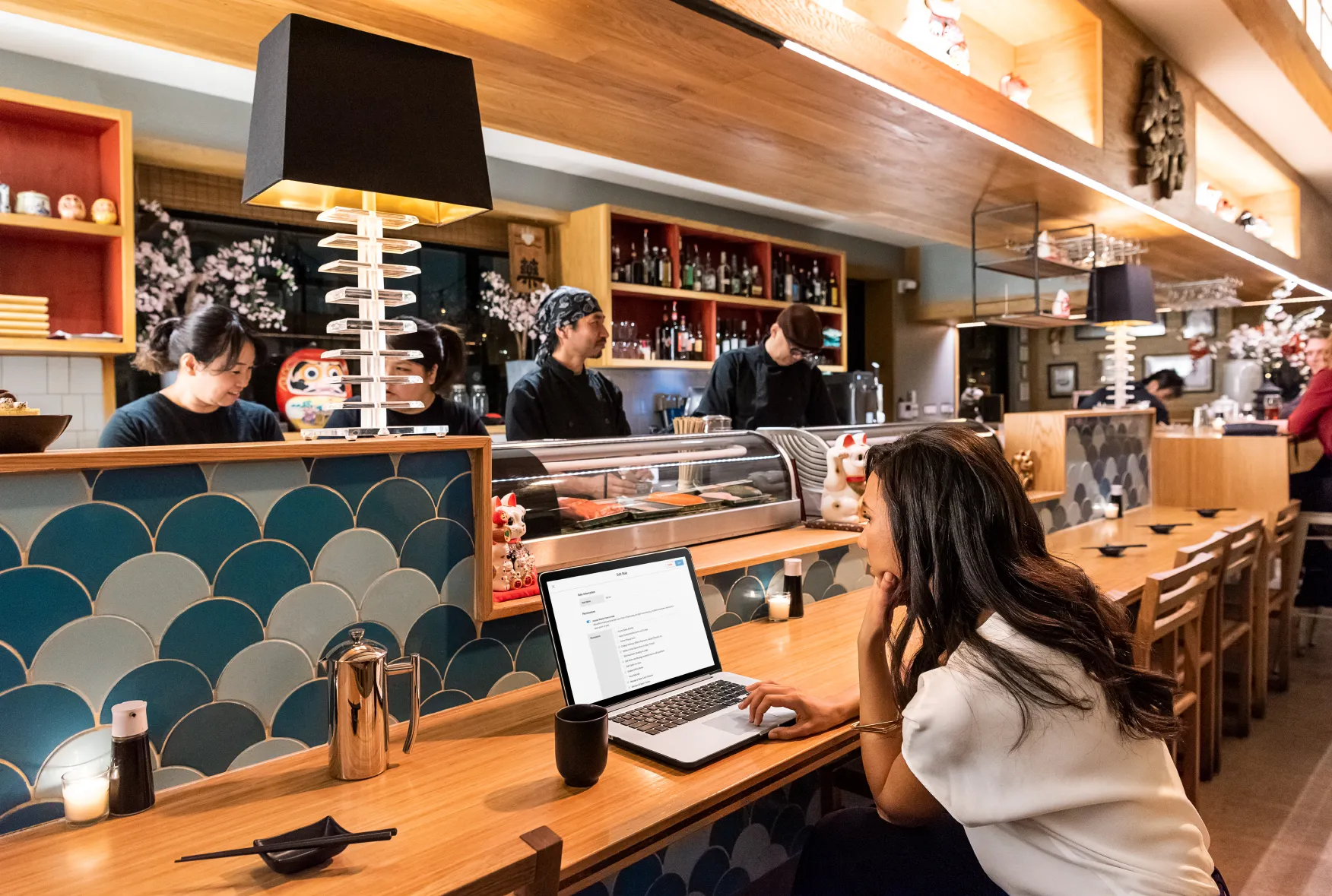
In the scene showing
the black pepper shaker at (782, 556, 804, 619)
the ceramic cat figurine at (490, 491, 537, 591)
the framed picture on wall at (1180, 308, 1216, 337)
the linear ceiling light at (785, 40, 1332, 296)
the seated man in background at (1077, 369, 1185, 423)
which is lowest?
the black pepper shaker at (782, 556, 804, 619)

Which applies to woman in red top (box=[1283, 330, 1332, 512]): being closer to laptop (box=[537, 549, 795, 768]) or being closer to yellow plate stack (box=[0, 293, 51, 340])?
laptop (box=[537, 549, 795, 768])

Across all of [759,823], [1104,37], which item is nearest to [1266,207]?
[1104,37]

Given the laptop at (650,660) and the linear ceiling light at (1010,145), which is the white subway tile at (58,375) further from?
the linear ceiling light at (1010,145)

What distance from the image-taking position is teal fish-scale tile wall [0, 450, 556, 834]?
1.14 metres

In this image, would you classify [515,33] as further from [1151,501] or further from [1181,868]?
[1151,501]

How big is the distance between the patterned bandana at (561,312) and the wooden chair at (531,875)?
255 centimetres

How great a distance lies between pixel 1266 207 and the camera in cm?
621

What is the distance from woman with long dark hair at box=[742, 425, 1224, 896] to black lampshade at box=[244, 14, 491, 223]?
34.2 inches

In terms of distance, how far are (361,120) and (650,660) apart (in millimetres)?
1053

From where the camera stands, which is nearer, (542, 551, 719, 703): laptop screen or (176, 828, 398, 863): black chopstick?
(176, 828, 398, 863): black chopstick

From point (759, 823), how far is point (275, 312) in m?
3.35

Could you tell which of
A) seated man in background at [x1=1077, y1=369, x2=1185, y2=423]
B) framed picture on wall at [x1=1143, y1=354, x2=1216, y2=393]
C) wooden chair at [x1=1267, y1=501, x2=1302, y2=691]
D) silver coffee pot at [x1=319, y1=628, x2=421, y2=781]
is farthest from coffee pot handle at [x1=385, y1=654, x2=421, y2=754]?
framed picture on wall at [x1=1143, y1=354, x2=1216, y2=393]

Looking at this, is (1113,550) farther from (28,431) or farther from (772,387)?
(28,431)

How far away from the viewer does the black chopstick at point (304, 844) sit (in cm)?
100
